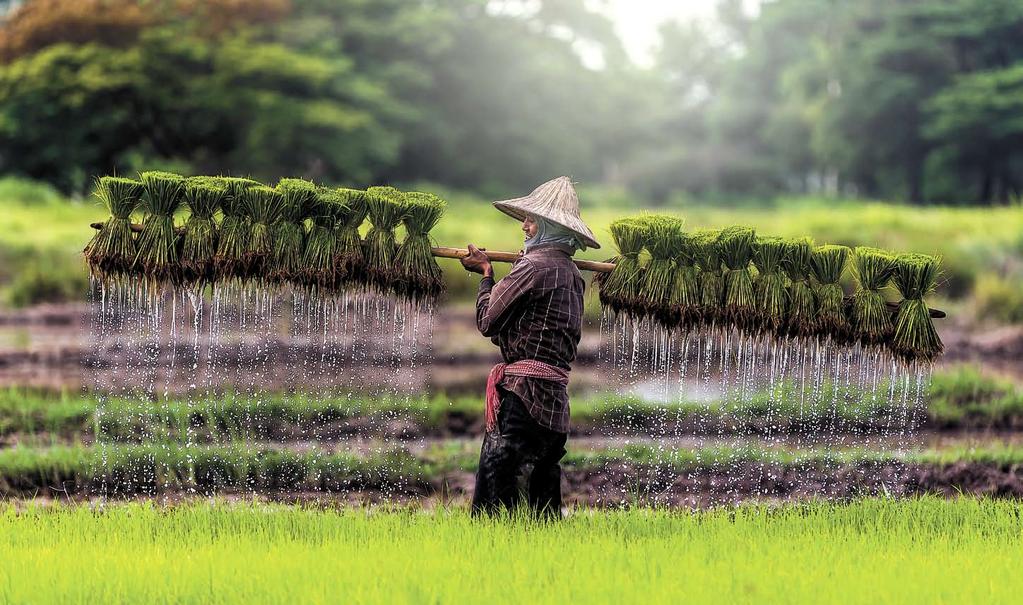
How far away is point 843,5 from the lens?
112 feet

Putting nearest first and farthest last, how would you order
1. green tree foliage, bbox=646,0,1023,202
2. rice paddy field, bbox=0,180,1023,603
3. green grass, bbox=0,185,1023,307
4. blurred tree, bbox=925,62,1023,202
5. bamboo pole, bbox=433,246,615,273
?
rice paddy field, bbox=0,180,1023,603
bamboo pole, bbox=433,246,615,273
green grass, bbox=0,185,1023,307
blurred tree, bbox=925,62,1023,202
green tree foliage, bbox=646,0,1023,202

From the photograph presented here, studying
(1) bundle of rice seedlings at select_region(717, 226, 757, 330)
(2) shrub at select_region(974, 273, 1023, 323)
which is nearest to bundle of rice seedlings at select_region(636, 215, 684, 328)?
(1) bundle of rice seedlings at select_region(717, 226, 757, 330)

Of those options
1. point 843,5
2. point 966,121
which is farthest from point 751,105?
point 966,121

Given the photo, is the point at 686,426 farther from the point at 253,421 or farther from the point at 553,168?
the point at 553,168

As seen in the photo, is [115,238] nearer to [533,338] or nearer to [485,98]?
[533,338]

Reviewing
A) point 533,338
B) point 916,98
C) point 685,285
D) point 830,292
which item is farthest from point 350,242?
point 916,98

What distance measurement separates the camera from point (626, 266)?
6.29 metres

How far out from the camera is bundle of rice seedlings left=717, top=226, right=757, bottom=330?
6.37 m

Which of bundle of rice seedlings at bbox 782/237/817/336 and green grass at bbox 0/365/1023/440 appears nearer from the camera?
bundle of rice seedlings at bbox 782/237/817/336

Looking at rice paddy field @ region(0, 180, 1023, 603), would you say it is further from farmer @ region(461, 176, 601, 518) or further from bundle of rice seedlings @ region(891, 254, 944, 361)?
farmer @ region(461, 176, 601, 518)

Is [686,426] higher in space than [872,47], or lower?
lower

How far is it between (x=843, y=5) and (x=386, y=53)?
1480 cm

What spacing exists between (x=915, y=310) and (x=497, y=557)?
116 inches

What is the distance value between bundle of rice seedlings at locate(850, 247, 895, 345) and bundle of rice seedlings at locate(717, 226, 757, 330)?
61 centimetres
